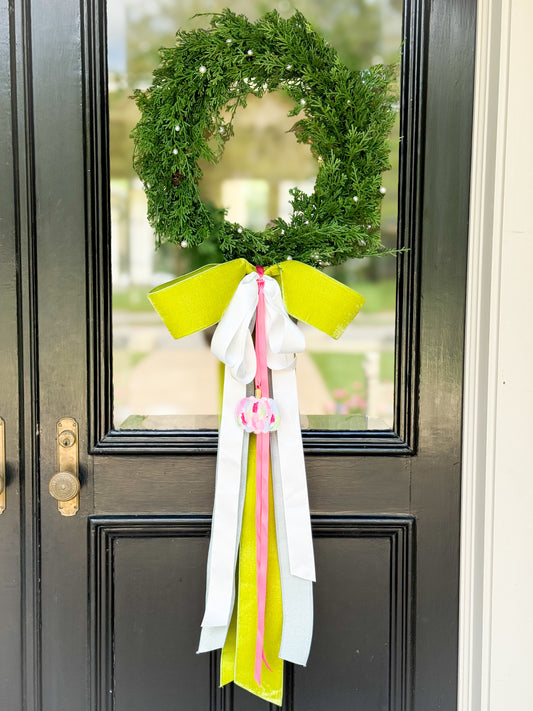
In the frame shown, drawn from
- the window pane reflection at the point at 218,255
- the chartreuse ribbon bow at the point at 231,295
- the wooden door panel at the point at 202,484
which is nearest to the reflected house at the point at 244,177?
the window pane reflection at the point at 218,255

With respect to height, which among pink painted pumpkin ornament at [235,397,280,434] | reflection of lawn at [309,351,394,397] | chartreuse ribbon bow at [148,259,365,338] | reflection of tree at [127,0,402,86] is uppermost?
reflection of tree at [127,0,402,86]

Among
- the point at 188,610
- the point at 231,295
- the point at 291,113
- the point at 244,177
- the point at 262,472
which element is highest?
the point at 291,113

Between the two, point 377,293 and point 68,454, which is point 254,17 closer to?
point 377,293

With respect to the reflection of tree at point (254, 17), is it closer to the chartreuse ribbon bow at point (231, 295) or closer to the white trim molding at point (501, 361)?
the white trim molding at point (501, 361)

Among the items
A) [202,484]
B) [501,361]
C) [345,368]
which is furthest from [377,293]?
[202,484]

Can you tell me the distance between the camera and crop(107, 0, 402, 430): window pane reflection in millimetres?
1244

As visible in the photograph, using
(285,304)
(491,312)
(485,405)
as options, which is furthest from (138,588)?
(491,312)

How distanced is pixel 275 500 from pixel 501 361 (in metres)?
0.49

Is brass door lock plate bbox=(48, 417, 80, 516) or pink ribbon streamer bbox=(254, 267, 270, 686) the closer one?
pink ribbon streamer bbox=(254, 267, 270, 686)

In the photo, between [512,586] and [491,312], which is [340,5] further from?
[512,586]

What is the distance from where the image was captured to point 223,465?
46.7 inches

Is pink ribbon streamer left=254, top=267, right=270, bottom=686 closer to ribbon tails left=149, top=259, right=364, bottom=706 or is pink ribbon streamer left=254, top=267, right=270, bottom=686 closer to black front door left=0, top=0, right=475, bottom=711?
ribbon tails left=149, top=259, right=364, bottom=706

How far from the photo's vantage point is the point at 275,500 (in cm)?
121

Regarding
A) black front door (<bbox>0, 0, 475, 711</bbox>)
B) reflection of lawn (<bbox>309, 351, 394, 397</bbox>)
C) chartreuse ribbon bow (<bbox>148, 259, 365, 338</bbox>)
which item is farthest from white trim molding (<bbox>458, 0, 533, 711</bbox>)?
chartreuse ribbon bow (<bbox>148, 259, 365, 338</bbox>)
